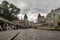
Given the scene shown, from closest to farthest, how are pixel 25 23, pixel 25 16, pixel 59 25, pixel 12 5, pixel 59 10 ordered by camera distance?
pixel 59 25, pixel 12 5, pixel 59 10, pixel 25 23, pixel 25 16

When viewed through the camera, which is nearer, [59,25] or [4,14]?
[59,25]

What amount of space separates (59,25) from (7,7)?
31.1m

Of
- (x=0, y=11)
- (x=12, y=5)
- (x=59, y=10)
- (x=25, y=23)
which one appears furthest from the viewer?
(x=25, y=23)

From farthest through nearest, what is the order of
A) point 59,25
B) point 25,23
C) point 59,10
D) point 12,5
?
point 25,23, point 59,10, point 12,5, point 59,25

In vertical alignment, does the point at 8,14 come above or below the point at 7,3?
below

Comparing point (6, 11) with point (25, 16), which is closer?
point (6, 11)

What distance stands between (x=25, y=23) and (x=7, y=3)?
77.5 metres

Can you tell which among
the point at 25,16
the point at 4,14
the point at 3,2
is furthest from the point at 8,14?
the point at 25,16

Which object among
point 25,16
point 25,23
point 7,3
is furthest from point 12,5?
point 25,16

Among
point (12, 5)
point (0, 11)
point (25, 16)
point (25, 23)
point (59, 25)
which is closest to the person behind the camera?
point (59, 25)

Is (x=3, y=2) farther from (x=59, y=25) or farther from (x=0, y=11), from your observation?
(x=59, y=25)

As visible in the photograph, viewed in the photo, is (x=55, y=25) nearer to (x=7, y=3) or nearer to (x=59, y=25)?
(x=59, y=25)

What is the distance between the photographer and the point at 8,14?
78250mm

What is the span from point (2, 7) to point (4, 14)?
396 cm
